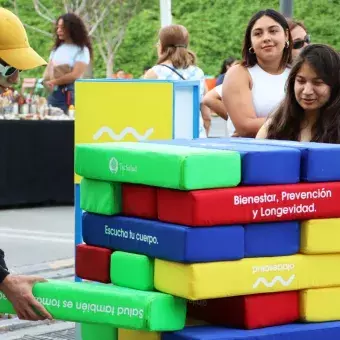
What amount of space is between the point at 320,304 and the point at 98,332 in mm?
813

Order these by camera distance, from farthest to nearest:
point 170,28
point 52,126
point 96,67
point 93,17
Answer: point 96,67 → point 93,17 → point 52,126 → point 170,28

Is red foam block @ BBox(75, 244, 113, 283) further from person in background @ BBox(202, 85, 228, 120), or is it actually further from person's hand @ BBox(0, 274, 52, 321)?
person in background @ BBox(202, 85, 228, 120)

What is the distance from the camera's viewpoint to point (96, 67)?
1737 inches

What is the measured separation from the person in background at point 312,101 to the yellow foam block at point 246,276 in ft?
3.12

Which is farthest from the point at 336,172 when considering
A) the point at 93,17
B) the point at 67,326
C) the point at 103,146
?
the point at 93,17

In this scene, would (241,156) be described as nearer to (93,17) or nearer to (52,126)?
(52,126)

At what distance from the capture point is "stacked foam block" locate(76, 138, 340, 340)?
3.52 metres

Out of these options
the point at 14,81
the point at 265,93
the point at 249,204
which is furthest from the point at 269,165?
the point at 265,93

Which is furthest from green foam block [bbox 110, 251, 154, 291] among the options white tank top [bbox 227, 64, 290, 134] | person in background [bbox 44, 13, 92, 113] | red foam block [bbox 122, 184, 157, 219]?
person in background [bbox 44, 13, 92, 113]

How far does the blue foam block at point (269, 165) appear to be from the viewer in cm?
361

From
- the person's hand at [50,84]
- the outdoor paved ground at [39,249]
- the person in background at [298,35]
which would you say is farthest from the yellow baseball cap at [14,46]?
the person's hand at [50,84]

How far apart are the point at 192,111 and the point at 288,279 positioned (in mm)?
2507

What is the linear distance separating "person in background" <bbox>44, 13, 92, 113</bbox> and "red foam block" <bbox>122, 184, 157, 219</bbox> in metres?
8.42

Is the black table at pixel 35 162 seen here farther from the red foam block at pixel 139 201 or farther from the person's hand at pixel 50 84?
the red foam block at pixel 139 201
